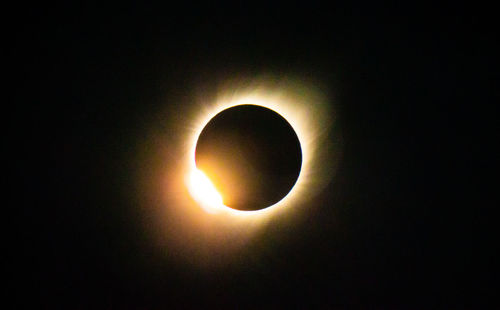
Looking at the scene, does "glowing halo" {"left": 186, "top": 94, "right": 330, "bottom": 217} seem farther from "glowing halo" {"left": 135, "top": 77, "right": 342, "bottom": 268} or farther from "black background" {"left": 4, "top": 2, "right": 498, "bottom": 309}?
"black background" {"left": 4, "top": 2, "right": 498, "bottom": 309}

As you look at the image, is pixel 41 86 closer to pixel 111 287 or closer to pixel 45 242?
pixel 45 242

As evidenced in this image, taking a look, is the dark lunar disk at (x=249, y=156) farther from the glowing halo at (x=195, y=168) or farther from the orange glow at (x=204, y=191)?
the glowing halo at (x=195, y=168)

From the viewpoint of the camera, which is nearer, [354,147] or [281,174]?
[281,174]

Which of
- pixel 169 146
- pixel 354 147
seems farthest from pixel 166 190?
pixel 354 147

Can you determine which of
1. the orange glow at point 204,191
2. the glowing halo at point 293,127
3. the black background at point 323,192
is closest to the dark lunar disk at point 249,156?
the orange glow at point 204,191

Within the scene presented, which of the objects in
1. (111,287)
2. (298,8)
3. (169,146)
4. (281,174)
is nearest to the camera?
(281,174)

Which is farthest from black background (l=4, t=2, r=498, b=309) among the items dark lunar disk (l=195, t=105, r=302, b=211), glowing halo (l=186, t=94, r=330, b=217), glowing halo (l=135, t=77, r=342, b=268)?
dark lunar disk (l=195, t=105, r=302, b=211)

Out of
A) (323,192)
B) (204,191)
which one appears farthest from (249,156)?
(323,192)
